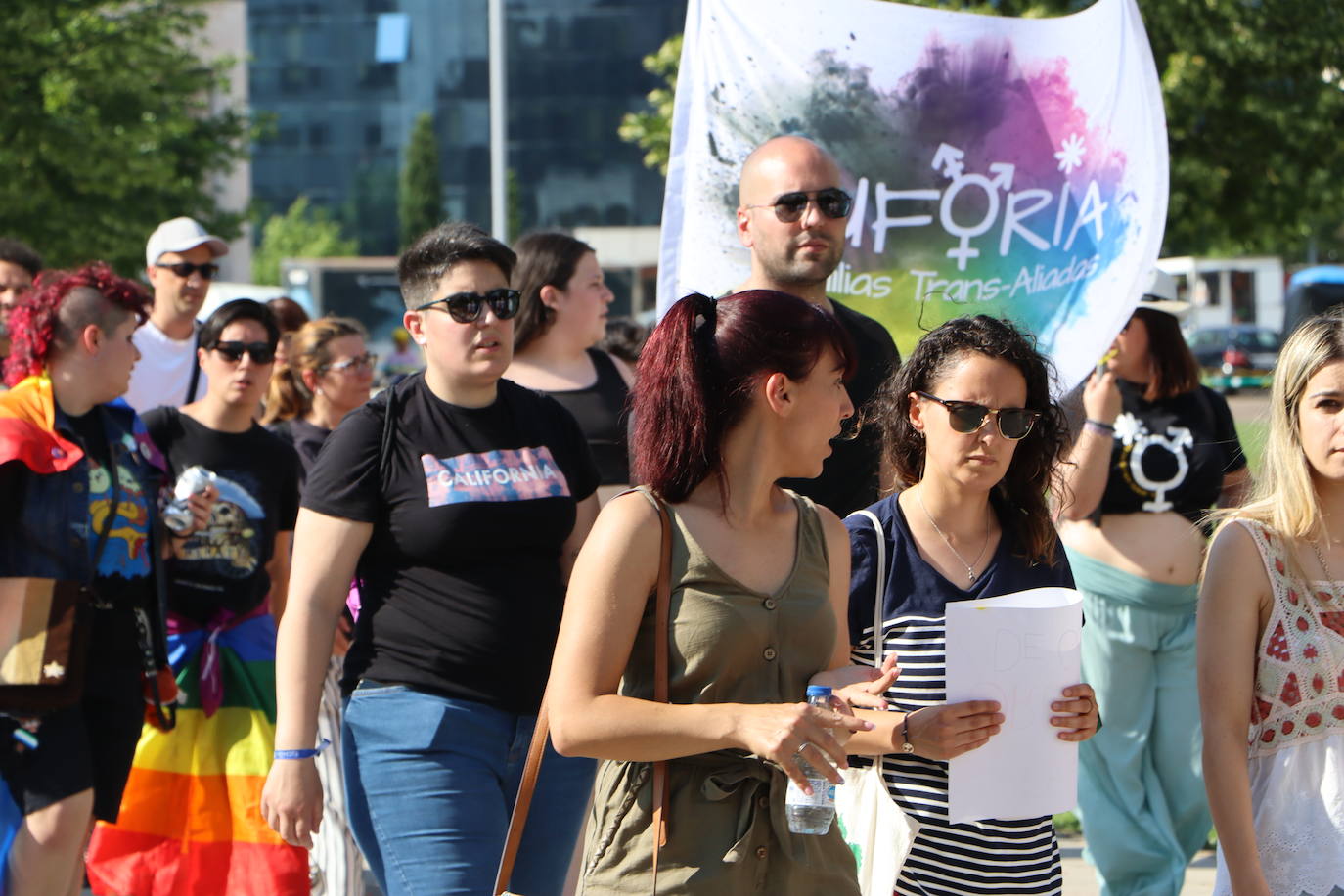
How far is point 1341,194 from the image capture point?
17469 millimetres

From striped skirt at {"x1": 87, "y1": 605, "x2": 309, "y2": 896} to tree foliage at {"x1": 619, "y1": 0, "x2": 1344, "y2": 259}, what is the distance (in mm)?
11915

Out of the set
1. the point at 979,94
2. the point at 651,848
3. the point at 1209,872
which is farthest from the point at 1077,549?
the point at 651,848

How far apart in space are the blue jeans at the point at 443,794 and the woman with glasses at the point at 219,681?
1.62 meters

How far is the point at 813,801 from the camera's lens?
8.22 feet

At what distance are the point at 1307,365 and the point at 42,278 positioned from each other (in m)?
3.59

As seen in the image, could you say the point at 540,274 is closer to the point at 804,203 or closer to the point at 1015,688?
the point at 804,203

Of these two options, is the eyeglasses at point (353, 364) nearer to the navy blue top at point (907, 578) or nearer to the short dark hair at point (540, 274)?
the short dark hair at point (540, 274)

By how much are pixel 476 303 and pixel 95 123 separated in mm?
16376

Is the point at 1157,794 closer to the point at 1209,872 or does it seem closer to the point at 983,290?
the point at 1209,872

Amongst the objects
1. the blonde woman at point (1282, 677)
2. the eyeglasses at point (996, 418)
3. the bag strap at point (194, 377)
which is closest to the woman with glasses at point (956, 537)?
the eyeglasses at point (996, 418)

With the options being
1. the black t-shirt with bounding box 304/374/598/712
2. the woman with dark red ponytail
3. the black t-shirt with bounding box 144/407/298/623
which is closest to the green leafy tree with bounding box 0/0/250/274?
the black t-shirt with bounding box 144/407/298/623

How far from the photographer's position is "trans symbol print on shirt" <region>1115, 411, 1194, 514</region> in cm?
555

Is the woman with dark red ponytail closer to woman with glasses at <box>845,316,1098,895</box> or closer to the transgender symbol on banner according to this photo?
woman with glasses at <box>845,316,1098,895</box>

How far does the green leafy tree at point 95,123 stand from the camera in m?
17.8
